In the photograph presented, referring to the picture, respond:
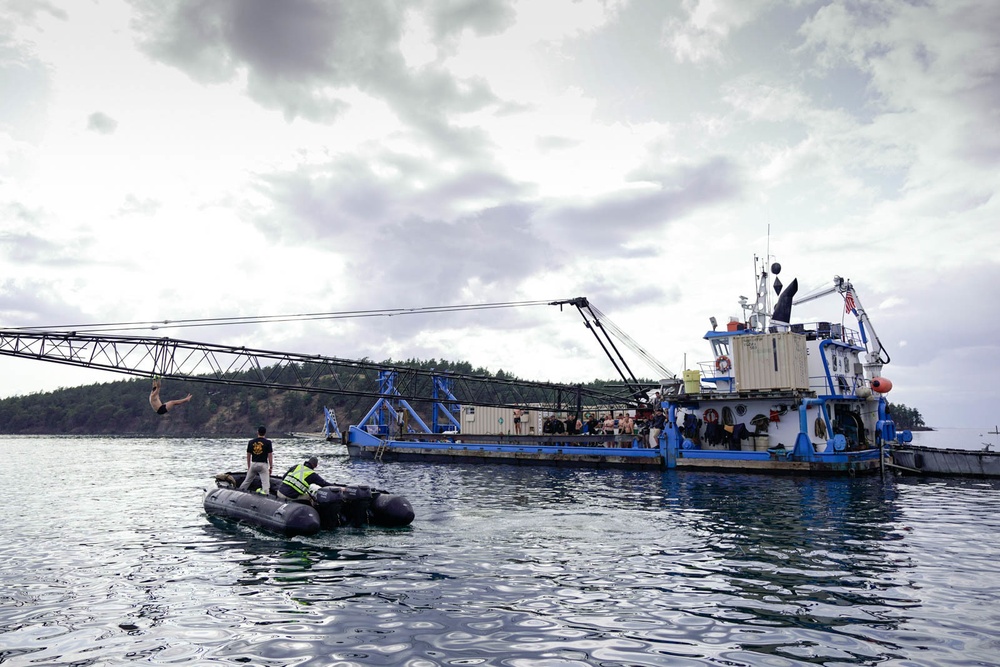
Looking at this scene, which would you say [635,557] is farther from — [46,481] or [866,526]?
[46,481]

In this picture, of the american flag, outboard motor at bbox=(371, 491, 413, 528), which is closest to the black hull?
the american flag

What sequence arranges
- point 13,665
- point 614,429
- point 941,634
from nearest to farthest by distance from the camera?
point 13,665 < point 941,634 < point 614,429

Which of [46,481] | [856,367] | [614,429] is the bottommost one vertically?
[46,481]

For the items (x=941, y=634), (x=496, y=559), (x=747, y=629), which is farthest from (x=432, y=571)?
(x=941, y=634)

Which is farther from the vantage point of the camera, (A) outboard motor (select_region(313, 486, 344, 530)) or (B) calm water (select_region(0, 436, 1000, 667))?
(A) outboard motor (select_region(313, 486, 344, 530))

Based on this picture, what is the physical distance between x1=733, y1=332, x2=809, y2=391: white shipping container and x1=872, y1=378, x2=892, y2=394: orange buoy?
636 cm

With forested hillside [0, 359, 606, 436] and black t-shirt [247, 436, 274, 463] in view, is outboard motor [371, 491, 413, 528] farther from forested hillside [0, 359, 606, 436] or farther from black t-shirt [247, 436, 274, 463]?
forested hillside [0, 359, 606, 436]

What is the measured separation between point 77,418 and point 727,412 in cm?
16707

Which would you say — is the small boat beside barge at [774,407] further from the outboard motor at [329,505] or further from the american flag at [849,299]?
the outboard motor at [329,505]

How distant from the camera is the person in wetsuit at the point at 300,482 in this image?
17.7 metres

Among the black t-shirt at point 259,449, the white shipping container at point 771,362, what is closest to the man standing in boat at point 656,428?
the white shipping container at point 771,362

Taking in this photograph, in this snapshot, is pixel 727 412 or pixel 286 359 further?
pixel 286 359

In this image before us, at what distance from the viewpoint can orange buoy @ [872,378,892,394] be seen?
123 ft

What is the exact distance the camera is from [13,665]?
8.08 m
